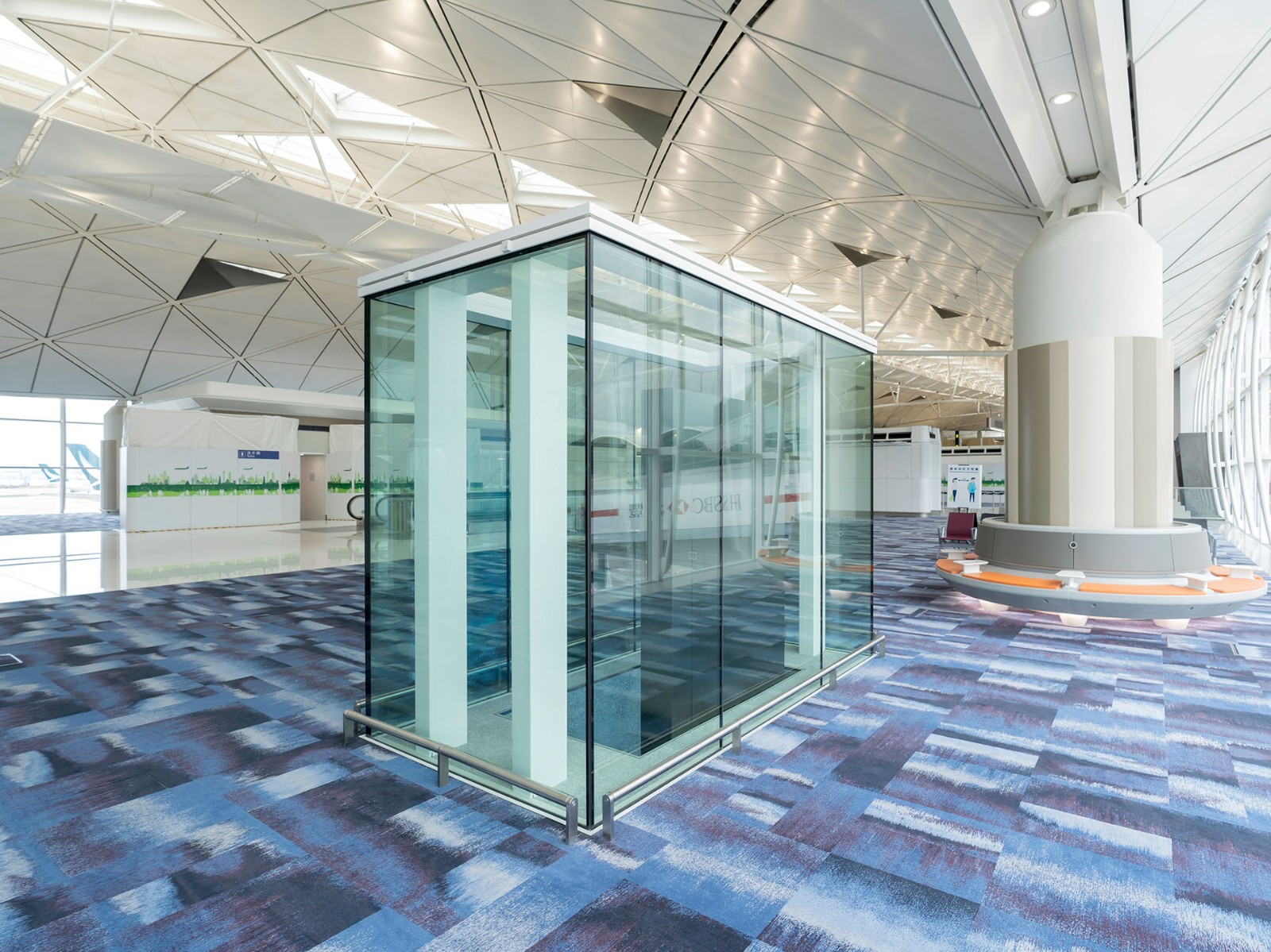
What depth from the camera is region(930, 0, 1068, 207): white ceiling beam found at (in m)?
7.23

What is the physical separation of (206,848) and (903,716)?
15.2 ft

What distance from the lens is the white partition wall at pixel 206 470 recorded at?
2231cm

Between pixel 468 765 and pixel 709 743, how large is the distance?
58.7 inches

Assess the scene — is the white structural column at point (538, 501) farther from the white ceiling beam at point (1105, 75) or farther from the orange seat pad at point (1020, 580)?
the orange seat pad at point (1020, 580)

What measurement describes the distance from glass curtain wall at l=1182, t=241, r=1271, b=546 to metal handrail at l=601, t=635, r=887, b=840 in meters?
13.6

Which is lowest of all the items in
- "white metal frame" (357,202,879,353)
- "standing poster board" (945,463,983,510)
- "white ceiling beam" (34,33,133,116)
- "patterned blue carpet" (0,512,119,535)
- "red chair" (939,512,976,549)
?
"patterned blue carpet" (0,512,119,535)

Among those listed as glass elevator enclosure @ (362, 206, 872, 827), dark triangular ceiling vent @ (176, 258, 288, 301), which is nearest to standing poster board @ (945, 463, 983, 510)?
glass elevator enclosure @ (362, 206, 872, 827)

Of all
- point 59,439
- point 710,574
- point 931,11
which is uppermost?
point 931,11

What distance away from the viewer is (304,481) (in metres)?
30.7

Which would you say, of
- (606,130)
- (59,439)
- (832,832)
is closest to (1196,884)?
(832,832)

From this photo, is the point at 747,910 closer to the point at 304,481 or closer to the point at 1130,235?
the point at 1130,235

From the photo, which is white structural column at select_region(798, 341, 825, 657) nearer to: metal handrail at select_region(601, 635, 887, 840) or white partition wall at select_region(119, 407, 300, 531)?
metal handrail at select_region(601, 635, 887, 840)

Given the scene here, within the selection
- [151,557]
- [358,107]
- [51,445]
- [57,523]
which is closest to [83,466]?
[51,445]

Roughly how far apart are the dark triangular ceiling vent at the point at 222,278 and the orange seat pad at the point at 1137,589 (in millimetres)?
28846
